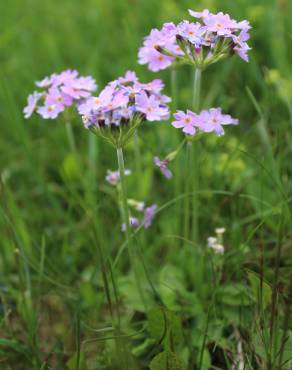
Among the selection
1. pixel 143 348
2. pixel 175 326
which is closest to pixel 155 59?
pixel 175 326

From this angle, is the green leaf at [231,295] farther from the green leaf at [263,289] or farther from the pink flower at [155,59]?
the pink flower at [155,59]

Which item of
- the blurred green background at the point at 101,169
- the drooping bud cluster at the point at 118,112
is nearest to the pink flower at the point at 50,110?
the blurred green background at the point at 101,169

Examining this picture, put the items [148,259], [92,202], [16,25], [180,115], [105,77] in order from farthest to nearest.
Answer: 1. [16,25]
2. [105,77]
3. [92,202]
4. [148,259]
5. [180,115]

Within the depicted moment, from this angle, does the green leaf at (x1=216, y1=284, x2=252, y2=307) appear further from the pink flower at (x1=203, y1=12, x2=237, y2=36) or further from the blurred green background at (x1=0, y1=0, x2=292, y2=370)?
the pink flower at (x1=203, y1=12, x2=237, y2=36)

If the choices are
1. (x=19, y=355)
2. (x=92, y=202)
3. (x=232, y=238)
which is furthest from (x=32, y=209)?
(x=232, y=238)

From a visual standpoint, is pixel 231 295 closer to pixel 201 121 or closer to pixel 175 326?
pixel 175 326

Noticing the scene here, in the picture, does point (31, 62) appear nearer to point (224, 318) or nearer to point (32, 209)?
point (32, 209)

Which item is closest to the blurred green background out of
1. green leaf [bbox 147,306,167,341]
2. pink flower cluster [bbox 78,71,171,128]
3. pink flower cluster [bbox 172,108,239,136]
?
pink flower cluster [bbox 172,108,239,136]
